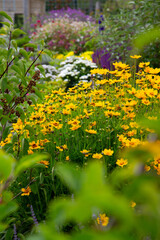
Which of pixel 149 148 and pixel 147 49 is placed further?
pixel 147 49

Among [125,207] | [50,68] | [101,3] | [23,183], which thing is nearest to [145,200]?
[125,207]

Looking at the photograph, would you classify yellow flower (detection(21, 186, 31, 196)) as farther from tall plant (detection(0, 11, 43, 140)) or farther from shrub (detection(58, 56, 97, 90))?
shrub (detection(58, 56, 97, 90))

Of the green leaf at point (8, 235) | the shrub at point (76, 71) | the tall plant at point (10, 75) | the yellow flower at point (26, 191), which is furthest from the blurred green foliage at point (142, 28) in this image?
the green leaf at point (8, 235)

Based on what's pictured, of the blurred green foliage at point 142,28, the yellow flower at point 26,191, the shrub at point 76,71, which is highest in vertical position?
the blurred green foliage at point 142,28

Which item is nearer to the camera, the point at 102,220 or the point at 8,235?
the point at 102,220

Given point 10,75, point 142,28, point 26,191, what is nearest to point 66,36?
point 142,28

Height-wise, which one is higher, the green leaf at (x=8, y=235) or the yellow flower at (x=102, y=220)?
the yellow flower at (x=102, y=220)

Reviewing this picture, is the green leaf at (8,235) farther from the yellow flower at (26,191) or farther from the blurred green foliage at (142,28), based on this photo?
the blurred green foliage at (142,28)

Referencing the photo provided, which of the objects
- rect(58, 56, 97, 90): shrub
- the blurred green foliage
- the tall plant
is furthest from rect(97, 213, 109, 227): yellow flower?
rect(58, 56, 97, 90): shrub

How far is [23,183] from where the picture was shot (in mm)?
1959

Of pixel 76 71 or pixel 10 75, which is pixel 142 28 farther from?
pixel 10 75

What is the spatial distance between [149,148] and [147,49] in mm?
4856

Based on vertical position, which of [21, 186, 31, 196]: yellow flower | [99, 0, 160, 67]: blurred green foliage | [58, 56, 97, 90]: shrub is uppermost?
[99, 0, 160, 67]: blurred green foliage

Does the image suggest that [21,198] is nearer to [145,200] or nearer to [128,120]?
[128,120]
